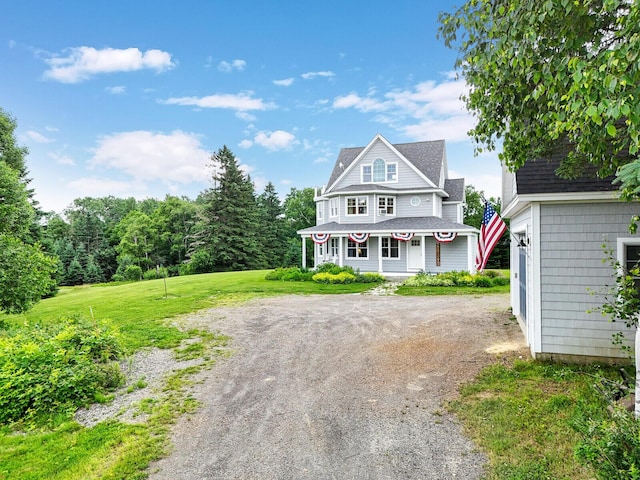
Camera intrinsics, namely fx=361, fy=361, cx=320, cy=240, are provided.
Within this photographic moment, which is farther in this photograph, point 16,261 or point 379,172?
point 379,172

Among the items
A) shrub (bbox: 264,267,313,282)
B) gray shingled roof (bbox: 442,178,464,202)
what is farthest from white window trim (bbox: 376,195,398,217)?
shrub (bbox: 264,267,313,282)

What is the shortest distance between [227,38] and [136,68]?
5953 mm

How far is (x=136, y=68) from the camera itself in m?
19.0

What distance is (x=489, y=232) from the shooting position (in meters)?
8.31

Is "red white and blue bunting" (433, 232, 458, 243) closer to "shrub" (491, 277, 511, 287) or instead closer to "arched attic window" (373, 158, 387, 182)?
"shrub" (491, 277, 511, 287)

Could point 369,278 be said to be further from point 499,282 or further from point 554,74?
point 554,74

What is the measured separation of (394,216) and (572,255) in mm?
17526

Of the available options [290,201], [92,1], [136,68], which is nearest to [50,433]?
[92,1]

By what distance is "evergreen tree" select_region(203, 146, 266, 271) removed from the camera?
36719mm

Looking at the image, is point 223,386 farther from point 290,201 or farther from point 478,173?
point 290,201

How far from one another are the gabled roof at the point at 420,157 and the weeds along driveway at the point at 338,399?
48.0 feet

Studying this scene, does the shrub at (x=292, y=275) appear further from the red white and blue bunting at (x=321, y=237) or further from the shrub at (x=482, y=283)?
the shrub at (x=482, y=283)

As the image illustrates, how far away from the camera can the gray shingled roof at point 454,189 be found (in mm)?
24720

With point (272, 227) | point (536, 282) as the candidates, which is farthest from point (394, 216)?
point (272, 227)
